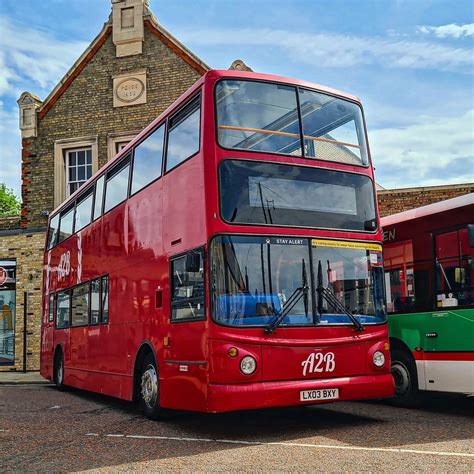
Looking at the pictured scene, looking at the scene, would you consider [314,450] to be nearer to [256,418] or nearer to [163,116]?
[256,418]

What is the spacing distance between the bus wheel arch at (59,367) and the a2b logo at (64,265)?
5.25ft

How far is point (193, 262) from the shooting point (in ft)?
27.7

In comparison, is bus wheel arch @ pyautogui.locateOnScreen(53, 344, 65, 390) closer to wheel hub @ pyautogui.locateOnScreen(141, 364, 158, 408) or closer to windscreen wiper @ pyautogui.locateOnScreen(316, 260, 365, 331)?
wheel hub @ pyautogui.locateOnScreen(141, 364, 158, 408)

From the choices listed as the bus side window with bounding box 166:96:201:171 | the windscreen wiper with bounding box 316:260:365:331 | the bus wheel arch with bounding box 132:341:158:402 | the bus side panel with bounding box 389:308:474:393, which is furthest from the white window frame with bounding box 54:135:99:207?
the windscreen wiper with bounding box 316:260:365:331

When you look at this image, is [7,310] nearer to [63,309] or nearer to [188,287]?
[63,309]

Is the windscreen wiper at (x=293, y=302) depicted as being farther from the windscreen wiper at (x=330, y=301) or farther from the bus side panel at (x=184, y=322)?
the bus side panel at (x=184, y=322)

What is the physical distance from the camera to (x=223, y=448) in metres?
7.44

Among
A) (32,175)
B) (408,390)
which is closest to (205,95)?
(408,390)

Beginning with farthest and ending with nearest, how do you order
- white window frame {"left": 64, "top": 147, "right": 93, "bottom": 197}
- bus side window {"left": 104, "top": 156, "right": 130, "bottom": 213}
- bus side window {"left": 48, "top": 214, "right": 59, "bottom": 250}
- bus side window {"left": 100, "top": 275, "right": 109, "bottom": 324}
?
1. white window frame {"left": 64, "top": 147, "right": 93, "bottom": 197}
2. bus side window {"left": 48, "top": 214, "right": 59, "bottom": 250}
3. bus side window {"left": 100, "top": 275, "right": 109, "bottom": 324}
4. bus side window {"left": 104, "top": 156, "right": 130, "bottom": 213}

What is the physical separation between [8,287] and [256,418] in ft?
50.4

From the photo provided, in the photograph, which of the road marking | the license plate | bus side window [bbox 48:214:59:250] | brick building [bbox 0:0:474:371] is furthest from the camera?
brick building [bbox 0:0:474:371]

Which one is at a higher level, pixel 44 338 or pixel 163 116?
pixel 163 116

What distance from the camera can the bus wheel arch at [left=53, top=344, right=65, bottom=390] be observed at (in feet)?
51.8

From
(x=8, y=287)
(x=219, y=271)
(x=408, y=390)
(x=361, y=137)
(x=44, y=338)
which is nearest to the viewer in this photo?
(x=219, y=271)
